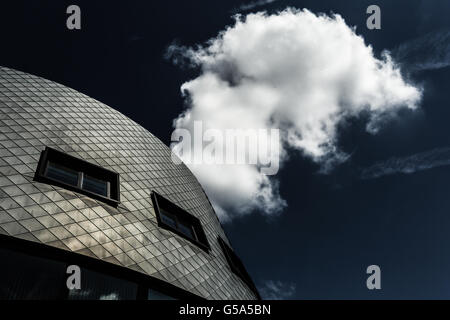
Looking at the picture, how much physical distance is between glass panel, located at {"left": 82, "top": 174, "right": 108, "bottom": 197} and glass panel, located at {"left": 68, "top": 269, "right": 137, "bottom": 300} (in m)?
4.57

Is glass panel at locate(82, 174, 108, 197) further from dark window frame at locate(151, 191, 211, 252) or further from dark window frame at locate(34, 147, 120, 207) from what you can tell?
dark window frame at locate(151, 191, 211, 252)

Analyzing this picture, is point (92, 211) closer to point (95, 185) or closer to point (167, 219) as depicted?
point (95, 185)

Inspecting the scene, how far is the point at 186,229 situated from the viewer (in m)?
16.9

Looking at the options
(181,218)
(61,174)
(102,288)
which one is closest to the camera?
(102,288)

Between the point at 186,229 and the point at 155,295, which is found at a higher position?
the point at 186,229

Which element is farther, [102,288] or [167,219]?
[167,219]

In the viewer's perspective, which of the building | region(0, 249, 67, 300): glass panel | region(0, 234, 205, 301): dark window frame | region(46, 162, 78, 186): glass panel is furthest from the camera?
region(46, 162, 78, 186): glass panel

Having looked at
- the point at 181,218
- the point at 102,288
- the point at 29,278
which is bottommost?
the point at 102,288

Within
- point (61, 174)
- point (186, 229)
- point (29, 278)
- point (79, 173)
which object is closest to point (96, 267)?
point (29, 278)

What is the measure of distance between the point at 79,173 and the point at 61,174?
962mm

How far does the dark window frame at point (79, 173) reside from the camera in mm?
12188

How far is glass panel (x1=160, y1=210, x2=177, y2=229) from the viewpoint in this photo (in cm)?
1569

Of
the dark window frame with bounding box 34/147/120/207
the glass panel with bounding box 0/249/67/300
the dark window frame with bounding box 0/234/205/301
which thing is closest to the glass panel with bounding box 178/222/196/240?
the dark window frame with bounding box 34/147/120/207
